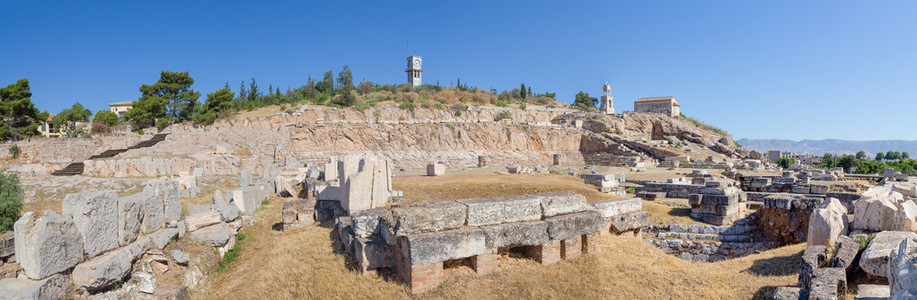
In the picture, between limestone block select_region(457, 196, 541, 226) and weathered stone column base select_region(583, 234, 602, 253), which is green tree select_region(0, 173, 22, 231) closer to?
limestone block select_region(457, 196, 541, 226)

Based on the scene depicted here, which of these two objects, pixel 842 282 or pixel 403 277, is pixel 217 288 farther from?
pixel 842 282

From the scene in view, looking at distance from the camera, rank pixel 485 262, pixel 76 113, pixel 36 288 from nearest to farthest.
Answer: pixel 36 288 → pixel 485 262 → pixel 76 113

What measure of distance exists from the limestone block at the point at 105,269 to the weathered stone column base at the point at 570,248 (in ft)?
20.7

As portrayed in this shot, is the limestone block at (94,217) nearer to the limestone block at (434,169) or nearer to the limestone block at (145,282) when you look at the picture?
the limestone block at (145,282)

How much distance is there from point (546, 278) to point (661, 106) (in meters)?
74.4

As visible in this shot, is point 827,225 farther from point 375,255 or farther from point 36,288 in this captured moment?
point 36,288

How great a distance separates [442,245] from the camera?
18.0ft

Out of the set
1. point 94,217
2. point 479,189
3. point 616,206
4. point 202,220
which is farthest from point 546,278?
point 479,189

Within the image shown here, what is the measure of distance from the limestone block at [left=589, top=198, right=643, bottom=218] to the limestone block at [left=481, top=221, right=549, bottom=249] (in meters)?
1.84

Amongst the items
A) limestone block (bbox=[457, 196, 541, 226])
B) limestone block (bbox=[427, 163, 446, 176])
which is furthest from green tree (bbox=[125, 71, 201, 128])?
limestone block (bbox=[457, 196, 541, 226])

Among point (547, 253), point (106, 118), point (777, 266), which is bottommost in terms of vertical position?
point (777, 266)

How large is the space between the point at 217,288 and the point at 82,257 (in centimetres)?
187

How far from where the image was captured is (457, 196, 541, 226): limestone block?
6.01m

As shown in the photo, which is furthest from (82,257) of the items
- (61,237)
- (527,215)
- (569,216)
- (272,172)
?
(272,172)
